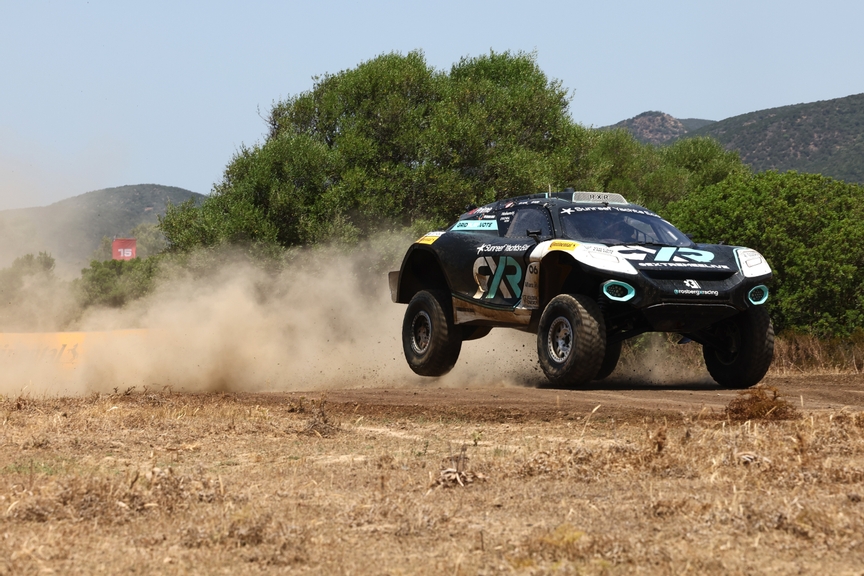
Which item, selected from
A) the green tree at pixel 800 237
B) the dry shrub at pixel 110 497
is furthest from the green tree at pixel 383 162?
the dry shrub at pixel 110 497

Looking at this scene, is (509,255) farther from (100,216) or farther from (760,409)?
(100,216)

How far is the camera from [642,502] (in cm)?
514

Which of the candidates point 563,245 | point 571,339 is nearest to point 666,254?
point 563,245

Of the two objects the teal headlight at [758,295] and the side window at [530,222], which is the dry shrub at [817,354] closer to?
the teal headlight at [758,295]

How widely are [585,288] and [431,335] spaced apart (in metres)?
2.46

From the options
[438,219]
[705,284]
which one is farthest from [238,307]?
[438,219]

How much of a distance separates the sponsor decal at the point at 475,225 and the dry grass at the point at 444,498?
4432 mm

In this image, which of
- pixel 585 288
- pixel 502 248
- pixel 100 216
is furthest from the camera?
pixel 100 216

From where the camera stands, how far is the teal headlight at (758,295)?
1062 cm

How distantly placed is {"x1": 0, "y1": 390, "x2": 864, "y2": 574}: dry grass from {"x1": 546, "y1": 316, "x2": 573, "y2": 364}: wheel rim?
2.23 meters

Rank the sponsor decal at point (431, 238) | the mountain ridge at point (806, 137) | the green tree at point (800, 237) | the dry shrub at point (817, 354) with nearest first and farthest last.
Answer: the sponsor decal at point (431, 238), the dry shrub at point (817, 354), the green tree at point (800, 237), the mountain ridge at point (806, 137)

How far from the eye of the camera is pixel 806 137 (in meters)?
114

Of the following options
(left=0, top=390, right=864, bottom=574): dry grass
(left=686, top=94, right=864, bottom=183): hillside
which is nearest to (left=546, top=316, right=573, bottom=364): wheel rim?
(left=0, top=390, right=864, bottom=574): dry grass

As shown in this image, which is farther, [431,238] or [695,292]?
[431,238]
